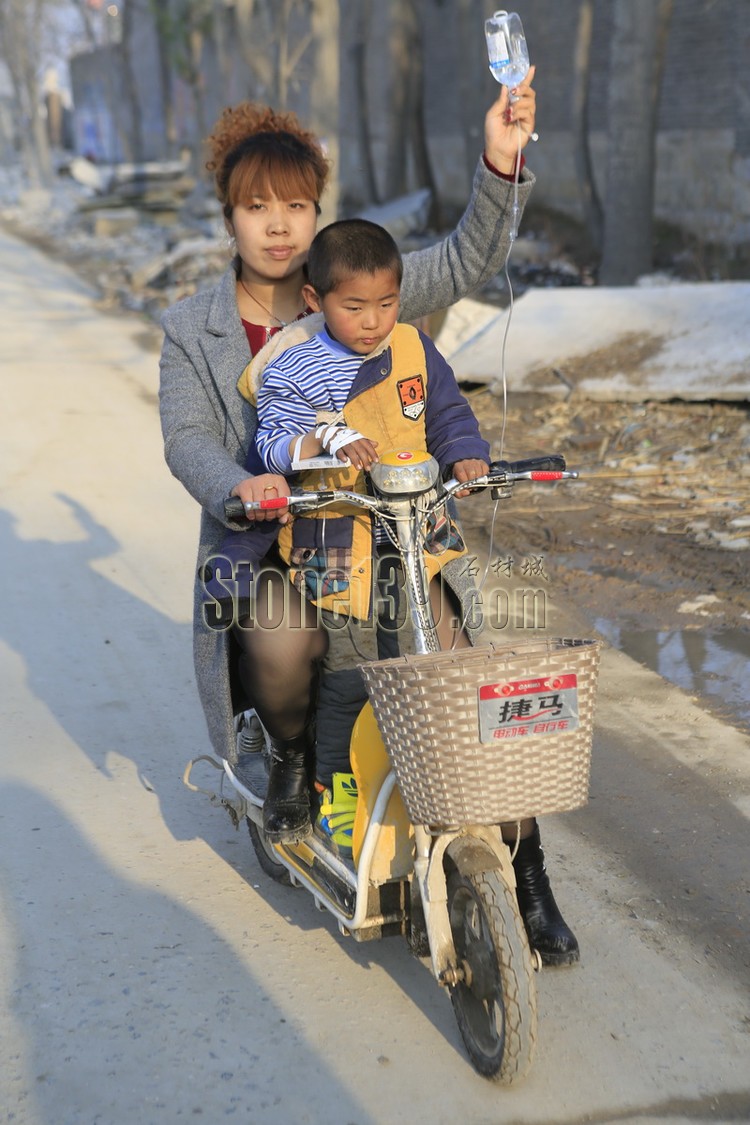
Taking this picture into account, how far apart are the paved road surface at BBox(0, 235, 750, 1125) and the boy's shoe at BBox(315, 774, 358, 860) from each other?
37 cm

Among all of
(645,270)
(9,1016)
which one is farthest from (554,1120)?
(645,270)

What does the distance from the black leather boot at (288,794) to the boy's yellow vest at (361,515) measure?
1.37 ft

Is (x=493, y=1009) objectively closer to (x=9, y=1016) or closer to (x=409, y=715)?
(x=409, y=715)

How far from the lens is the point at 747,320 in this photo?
8266 mm

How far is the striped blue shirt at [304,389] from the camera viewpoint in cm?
295

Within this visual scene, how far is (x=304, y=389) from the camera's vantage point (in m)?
2.96

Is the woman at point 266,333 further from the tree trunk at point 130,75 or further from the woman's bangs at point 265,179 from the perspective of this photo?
the tree trunk at point 130,75

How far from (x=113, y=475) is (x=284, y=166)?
4.95 meters

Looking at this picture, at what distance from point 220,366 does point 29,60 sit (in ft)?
154

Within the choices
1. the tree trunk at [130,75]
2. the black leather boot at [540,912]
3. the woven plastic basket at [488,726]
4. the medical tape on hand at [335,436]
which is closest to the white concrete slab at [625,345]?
the black leather boot at [540,912]

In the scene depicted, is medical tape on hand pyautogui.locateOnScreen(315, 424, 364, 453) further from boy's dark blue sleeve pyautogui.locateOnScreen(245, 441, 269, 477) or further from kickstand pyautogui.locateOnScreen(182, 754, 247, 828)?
kickstand pyautogui.locateOnScreen(182, 754, 247, 828)

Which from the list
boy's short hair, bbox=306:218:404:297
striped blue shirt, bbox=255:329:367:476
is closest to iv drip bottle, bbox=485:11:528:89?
boy's short hair, bbox=306:218:404:297

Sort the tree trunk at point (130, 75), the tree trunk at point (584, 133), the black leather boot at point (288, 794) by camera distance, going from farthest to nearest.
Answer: the tree trunk at point (130, 75)
the tree trunk at point (584, 133)
the black leather boot at point (288, 794)

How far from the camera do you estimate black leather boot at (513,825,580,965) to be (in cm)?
305
